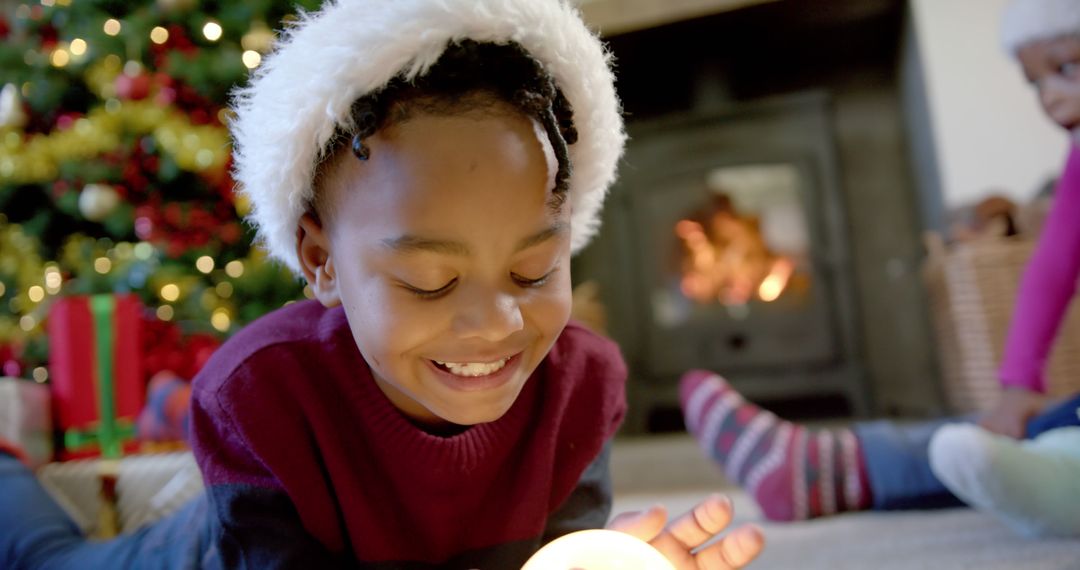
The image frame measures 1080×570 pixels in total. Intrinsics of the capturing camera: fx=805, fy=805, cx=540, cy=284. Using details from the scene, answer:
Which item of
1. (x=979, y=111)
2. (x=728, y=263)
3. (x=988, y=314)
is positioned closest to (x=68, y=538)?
(x=988, y=314)

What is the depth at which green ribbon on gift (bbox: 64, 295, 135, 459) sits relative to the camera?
1219 mm

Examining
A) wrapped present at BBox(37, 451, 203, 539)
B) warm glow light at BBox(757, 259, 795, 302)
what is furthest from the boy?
warm glow light at BBox(757, 259, 795, 302)

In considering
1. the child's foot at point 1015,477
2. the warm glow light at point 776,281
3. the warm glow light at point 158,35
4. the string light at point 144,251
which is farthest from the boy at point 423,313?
the warm glow light at point 776,281

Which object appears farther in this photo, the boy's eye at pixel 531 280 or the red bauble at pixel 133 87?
the red bauble at pixel 133 87

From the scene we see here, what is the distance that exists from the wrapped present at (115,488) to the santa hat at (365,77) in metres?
0.57

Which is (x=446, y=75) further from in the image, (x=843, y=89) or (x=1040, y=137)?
(x=843, y=89)

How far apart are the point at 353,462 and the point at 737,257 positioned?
1.58m

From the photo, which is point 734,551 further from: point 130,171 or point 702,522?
point 130,171

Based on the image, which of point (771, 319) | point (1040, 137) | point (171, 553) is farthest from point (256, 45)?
point (1040, 137)

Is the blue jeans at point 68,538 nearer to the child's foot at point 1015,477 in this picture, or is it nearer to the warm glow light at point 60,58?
the child's foot at point 1015,477

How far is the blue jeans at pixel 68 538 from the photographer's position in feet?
2.41

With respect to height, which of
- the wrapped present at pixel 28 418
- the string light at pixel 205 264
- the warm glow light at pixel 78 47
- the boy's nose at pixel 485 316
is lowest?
the wrapped present at pixel 28 418

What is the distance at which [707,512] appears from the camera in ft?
1.83

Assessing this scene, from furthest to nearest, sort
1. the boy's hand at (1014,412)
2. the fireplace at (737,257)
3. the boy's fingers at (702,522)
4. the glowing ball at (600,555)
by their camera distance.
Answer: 1. the fireplace at (737,257)
2. the boy's hand at (1014,412)
3. the boy's fingers at (702,522)
4. the glowing ball at (600,555)
